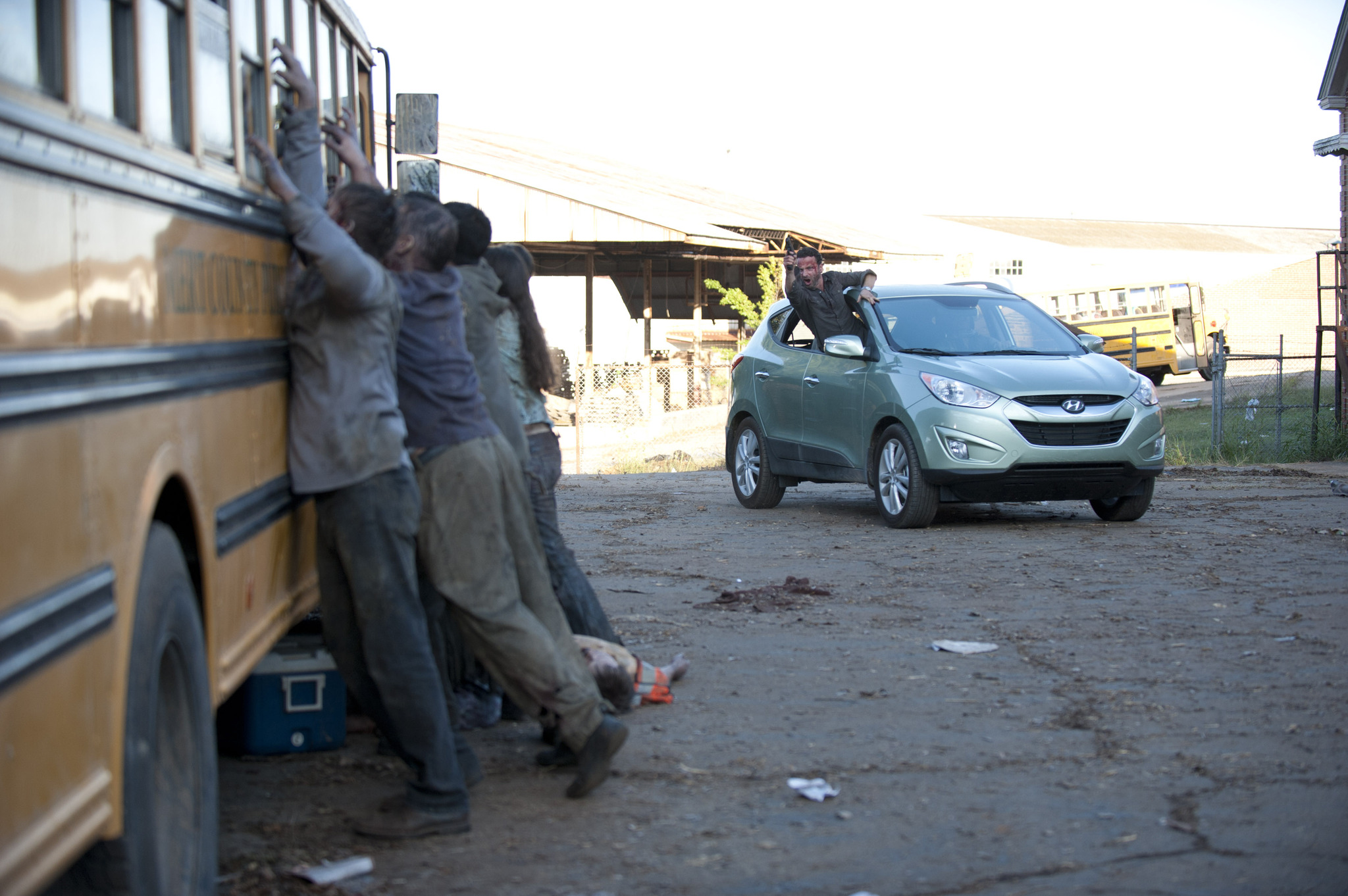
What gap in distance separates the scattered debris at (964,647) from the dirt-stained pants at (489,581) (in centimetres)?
252

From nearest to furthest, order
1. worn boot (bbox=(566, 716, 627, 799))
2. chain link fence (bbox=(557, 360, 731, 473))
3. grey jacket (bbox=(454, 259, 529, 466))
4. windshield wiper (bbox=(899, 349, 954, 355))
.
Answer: worn boot (bbox=(566, 716, 627, 799))
grey jacket (bbox=(454, 259, 529, 466))
windshield wiper (bbox=(899, 349, 954, 355))
chain link fence (bbox=(557, 360, 731, 473))

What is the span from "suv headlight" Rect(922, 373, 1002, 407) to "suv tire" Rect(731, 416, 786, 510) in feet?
7.51

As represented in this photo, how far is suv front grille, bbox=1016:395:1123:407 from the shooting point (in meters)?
9.91

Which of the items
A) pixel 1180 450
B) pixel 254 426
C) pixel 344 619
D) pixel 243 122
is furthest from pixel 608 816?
pixel 1180 450

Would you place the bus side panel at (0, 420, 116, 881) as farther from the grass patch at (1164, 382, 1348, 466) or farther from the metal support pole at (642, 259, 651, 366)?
the metal support pole at (642, 259, 651, 366)

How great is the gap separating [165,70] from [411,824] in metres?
2.08

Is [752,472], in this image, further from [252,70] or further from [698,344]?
[698,344]

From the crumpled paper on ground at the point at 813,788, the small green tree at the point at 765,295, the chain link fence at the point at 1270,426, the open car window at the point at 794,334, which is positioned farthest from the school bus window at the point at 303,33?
the small green tree at the point at 765,295

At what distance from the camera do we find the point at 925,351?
35.0 feet

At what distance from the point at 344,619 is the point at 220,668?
564mm

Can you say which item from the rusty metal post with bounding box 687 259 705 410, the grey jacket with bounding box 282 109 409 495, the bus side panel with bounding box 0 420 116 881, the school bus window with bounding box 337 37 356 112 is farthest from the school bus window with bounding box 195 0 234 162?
the rusty metal post with bounding box 687 259 705 410

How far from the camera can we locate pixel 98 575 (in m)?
2.48

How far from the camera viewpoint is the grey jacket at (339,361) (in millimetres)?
3734

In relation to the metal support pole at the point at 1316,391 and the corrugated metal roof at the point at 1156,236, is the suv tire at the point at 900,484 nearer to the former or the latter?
the metal support pole at the point at 1316,391
